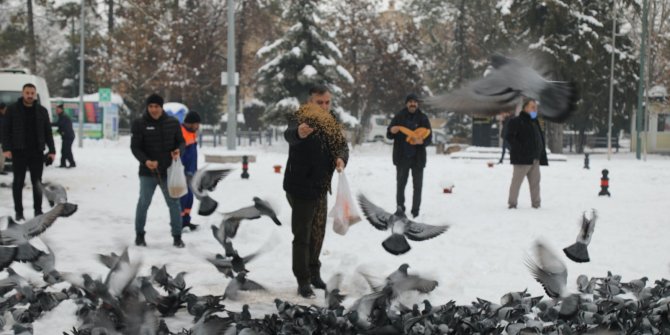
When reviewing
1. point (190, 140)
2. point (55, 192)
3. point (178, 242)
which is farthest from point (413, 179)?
point (55, 192)

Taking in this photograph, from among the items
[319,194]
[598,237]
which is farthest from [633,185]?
[319,194]

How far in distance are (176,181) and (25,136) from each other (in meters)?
2.69

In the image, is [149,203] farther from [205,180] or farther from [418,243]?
[418,243]

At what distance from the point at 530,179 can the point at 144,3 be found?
118ft

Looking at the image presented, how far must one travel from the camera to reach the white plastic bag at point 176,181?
27.1ft

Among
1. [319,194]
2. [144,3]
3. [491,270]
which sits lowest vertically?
[491,270]

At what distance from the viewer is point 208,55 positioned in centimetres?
4372

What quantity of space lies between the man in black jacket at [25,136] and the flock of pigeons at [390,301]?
3.94 metres

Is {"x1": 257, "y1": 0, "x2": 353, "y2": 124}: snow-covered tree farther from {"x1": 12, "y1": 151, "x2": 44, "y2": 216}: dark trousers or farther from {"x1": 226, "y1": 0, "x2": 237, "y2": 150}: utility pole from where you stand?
{"x1": 12, "y1": 151, "x2": 44, "y2": 216}: dark trousers

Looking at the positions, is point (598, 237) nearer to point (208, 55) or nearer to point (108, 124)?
point (108, 124)

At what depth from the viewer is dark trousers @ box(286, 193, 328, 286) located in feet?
20.1

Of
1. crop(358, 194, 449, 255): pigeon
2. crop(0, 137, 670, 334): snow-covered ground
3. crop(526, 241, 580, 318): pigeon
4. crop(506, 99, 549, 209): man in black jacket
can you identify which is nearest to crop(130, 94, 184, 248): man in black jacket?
crop(0, 137, 670, 334): snow-covered ground

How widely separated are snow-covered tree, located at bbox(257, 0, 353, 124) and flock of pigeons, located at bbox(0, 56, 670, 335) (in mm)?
29254

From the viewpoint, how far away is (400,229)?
222 inches
